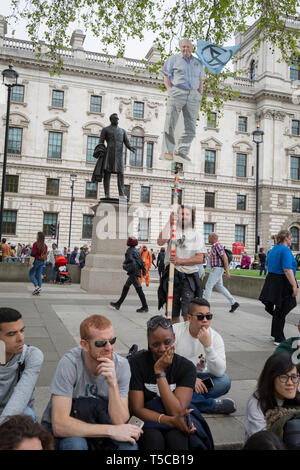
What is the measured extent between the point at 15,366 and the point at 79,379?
460 millimetres

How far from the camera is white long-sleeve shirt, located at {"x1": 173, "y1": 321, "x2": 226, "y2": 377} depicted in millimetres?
3547

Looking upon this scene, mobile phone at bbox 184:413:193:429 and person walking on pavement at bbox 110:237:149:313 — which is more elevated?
person walking on pavement at bbox 110:237:149:313

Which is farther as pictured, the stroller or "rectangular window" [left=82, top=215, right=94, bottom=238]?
"rectangular window" [left=82, top=215, right=94, bottom=238]

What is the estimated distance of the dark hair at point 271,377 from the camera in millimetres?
2684

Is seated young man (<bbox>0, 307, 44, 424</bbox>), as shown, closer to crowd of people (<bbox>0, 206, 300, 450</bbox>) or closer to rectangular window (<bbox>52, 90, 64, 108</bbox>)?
crowd of people (<bbox>0, 206, 300, 450</bbox>)

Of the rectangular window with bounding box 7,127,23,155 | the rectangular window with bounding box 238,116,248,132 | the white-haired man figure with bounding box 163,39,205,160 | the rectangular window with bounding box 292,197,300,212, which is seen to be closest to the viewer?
the white-haired man figure with bounding box 163,39,205,160

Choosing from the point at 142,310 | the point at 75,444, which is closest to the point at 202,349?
the point at 75,444

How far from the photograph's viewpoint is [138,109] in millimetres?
41125

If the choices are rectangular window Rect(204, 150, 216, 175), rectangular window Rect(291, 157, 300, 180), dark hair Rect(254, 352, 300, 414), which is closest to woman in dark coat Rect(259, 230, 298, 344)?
dark hair Rect(254, 352, 300, 414)

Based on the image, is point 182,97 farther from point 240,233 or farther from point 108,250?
point 240,233

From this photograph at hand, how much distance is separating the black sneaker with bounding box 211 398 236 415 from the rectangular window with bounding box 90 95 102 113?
130 ft

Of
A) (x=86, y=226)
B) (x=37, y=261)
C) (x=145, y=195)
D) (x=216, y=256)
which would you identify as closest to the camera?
(x=216, y=256)

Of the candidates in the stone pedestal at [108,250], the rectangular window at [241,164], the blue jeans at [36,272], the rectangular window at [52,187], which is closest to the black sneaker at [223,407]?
the blue jeans at [36,272]
